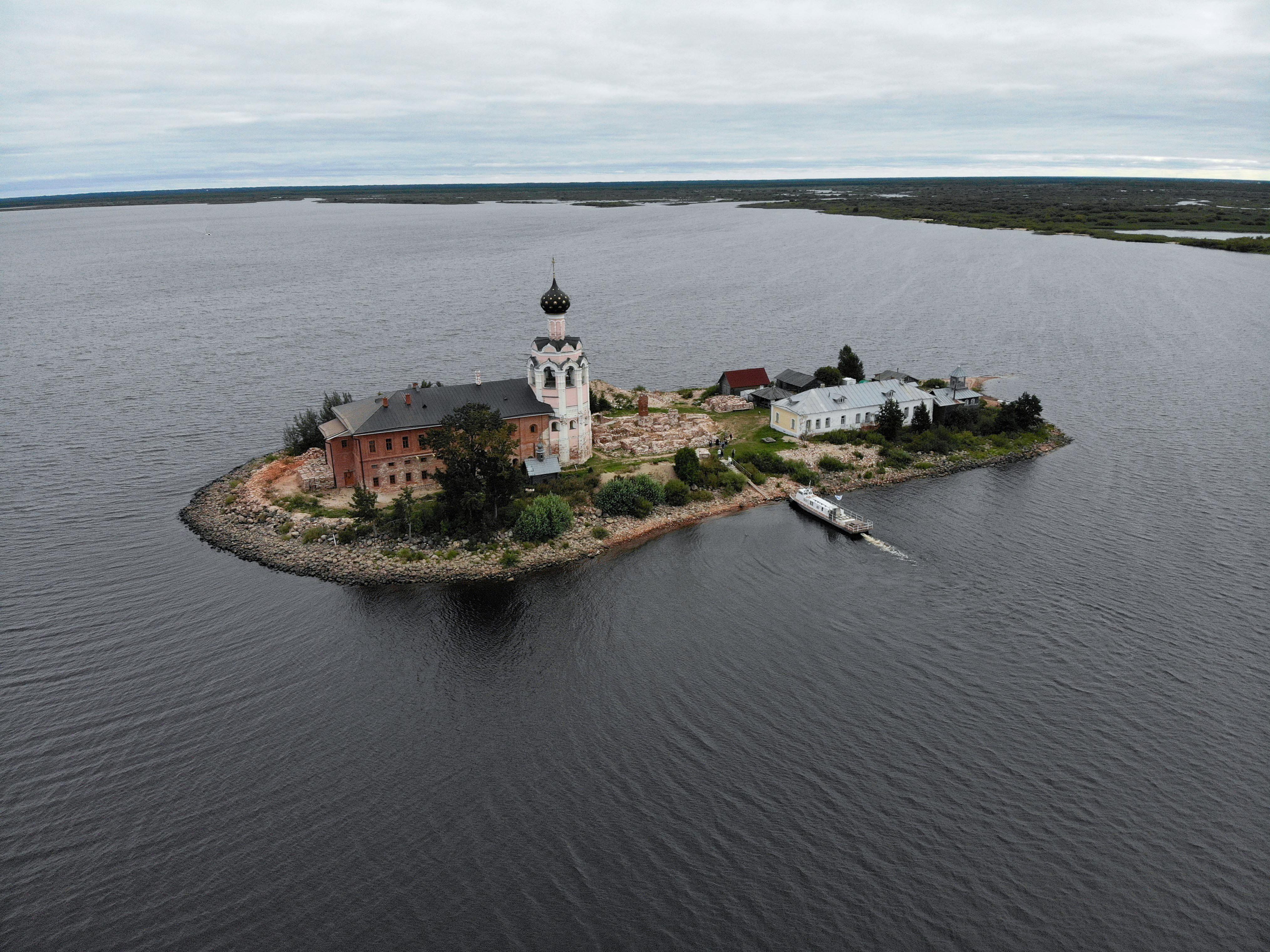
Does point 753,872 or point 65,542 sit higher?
point 65,542

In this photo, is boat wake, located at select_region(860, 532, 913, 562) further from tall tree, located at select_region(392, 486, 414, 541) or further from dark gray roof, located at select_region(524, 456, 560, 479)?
tall tree, located at select_region(392, 486, 414, 541)

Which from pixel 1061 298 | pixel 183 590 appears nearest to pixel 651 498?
pixel 183 590

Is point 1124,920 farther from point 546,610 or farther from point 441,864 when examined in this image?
point 546,610

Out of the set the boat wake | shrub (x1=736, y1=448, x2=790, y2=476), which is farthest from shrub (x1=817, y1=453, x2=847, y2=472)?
the boat wake

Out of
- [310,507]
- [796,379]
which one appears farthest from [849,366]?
[310,507]

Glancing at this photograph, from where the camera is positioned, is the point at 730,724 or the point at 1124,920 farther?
the point at 730,724

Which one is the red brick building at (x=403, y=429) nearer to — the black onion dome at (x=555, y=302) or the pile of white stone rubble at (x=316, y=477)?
the pile of white stone rubble at (x=316, y=477)

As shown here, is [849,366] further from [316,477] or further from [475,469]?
[316,477]

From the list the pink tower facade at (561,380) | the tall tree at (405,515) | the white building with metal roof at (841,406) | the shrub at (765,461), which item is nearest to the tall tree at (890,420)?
the white building with metal roof at (841,406)
